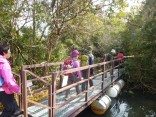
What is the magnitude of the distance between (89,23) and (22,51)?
3.50m

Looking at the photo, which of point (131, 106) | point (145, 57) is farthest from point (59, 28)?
point (145, 57)

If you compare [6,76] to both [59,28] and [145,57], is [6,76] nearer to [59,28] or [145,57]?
[59,28]

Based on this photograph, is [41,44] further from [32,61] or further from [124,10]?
[124,10]

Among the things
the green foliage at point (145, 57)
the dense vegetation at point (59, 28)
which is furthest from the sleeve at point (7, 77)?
the green foliage at point (145, 57)

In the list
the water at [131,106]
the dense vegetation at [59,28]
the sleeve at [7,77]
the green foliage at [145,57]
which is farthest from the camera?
the green foliage at [145,57]

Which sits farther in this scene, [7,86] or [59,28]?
[59,28]

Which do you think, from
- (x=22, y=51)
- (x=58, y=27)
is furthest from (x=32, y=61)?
(x=58, y=27)

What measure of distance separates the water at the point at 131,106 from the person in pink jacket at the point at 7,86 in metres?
5.02

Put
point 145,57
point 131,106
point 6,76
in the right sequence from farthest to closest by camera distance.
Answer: point 145,57 < point 131,106 < point 6,76

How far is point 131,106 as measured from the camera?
1156 cm

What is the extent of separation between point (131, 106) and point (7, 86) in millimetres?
8650

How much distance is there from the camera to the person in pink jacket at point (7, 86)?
401cm

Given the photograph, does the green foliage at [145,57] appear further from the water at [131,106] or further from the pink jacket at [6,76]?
the pink jacket at [6,76]

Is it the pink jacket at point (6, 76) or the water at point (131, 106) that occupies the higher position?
the pink jacket at point (6, 76)
